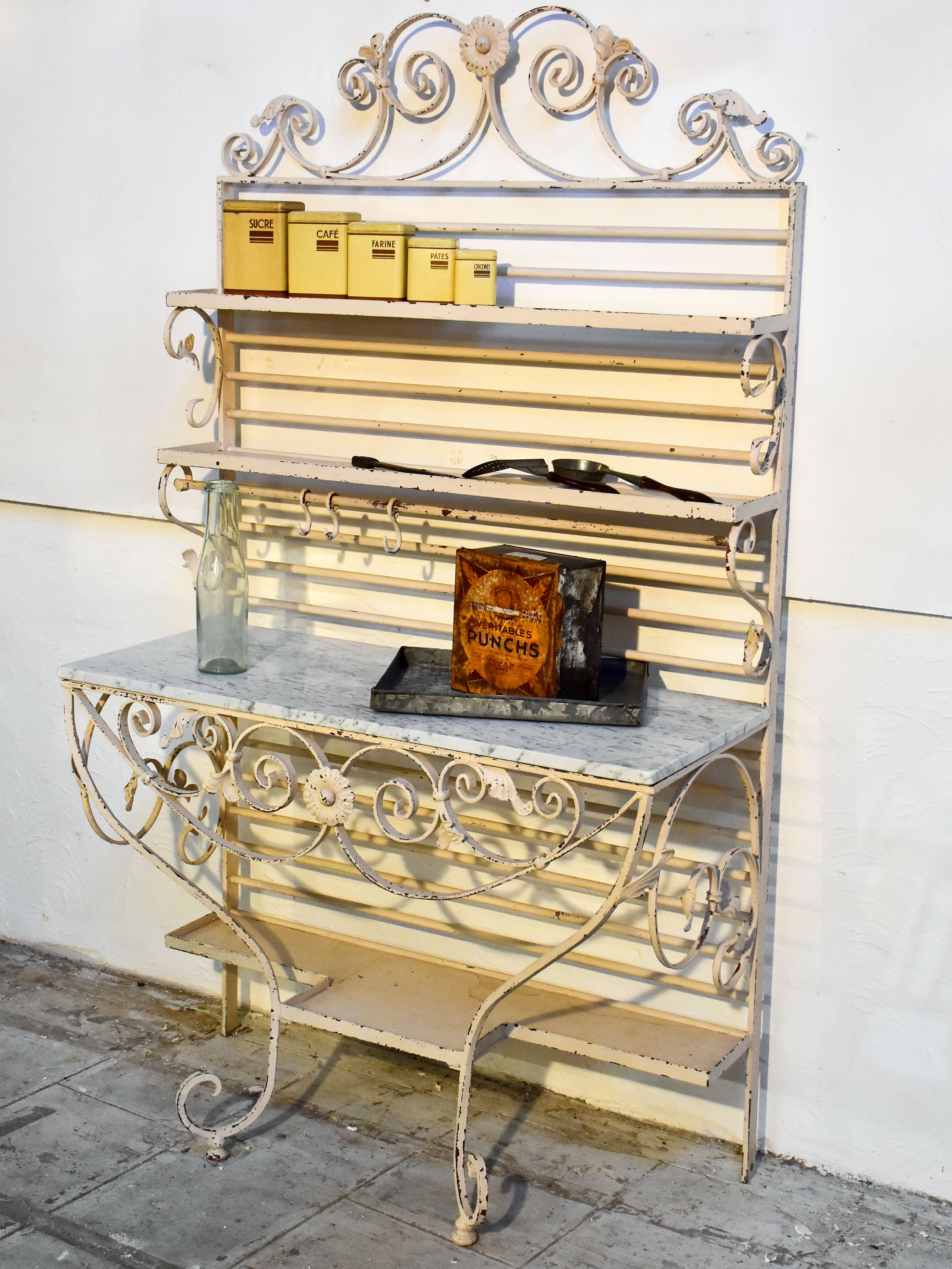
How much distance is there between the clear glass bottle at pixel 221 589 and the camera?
2586 millimetres

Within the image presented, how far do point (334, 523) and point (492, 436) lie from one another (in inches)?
14.1

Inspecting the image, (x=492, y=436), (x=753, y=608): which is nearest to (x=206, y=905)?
(x=492, y=436)

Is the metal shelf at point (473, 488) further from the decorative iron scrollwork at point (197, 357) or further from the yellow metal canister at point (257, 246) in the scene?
the yellow metal canister at point (257, 246)

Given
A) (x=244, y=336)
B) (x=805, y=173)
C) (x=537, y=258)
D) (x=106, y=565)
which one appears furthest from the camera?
(x=106, y=565)

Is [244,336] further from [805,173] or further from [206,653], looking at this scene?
[805,173]

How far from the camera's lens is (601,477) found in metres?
2.43

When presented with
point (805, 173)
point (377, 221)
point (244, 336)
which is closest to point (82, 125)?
point (244, 336)

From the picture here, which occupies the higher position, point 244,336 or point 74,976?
point 244,336

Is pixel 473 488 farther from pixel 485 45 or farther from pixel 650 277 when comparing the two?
pixel 485 45

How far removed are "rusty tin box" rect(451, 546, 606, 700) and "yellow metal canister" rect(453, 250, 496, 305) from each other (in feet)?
1.42

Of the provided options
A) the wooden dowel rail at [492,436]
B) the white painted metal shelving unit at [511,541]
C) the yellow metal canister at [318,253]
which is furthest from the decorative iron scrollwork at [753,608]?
the yellow metal canister at [318,253]

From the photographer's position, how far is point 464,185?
8.66ft

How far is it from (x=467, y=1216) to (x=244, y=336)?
176cm

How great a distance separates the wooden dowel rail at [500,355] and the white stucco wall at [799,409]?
0.15 m
